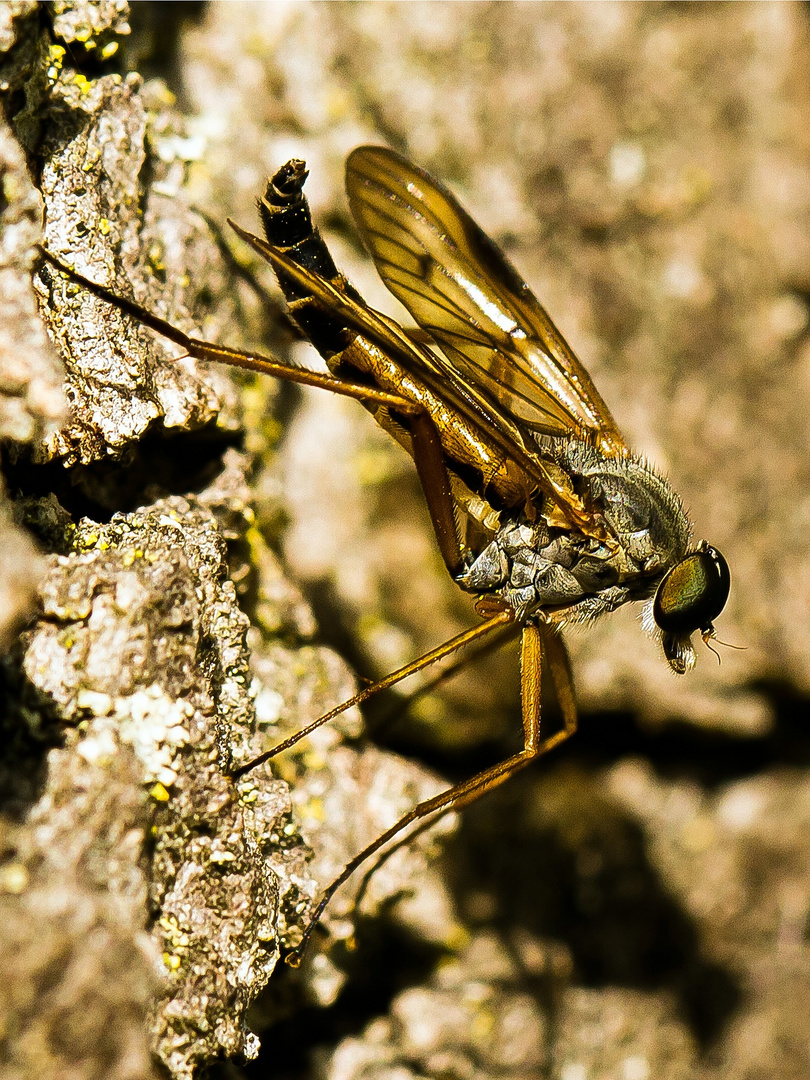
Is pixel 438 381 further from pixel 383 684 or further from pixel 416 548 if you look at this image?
pixel 416 548

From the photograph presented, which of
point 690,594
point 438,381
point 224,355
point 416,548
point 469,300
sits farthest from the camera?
point 416,548

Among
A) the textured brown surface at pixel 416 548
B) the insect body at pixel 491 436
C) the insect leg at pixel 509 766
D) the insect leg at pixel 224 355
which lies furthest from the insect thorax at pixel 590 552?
the insect leg at pixel 224 355

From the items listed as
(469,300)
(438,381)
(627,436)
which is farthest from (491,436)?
(627,436)

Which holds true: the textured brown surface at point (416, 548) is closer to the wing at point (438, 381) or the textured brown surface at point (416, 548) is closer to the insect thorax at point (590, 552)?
the wing at point (438, 381)

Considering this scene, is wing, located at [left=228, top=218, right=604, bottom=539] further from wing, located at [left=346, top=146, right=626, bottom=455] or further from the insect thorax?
wing, located at [left=346, top=146, right=626, bottom=455]

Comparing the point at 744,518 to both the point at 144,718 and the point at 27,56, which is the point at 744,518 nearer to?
the point at 144,718

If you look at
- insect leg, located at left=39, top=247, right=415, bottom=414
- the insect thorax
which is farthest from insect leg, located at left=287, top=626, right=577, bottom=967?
insect leg, located at left=39, top=247, right=415, bottom=414
